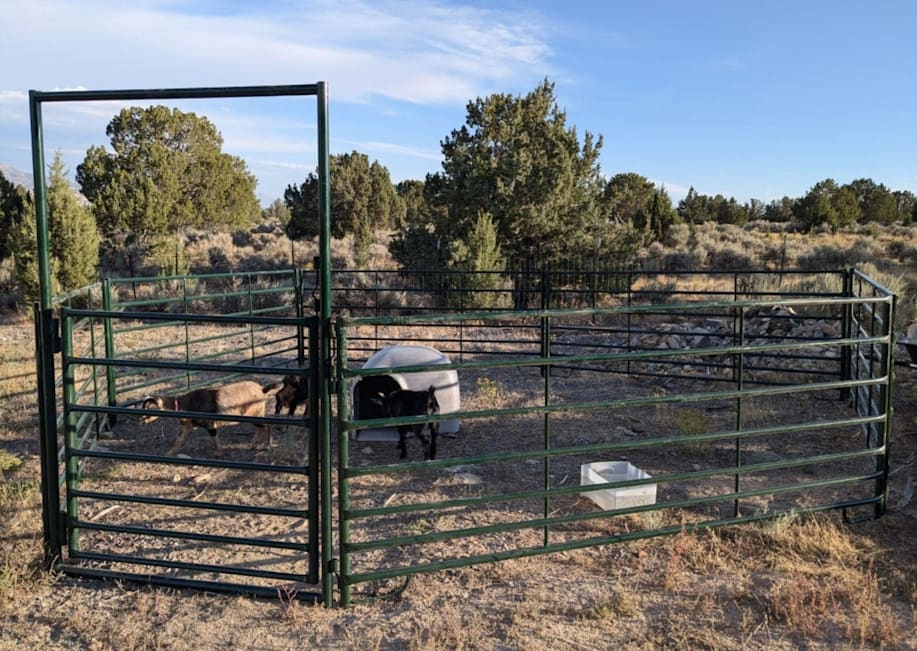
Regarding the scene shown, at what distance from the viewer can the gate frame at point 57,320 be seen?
3.57 metres

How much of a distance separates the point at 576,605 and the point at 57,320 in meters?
3.44

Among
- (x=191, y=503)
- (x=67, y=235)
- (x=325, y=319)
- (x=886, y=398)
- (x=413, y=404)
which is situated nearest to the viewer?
(x=325, y=319)

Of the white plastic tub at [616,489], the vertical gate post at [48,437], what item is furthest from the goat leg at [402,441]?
the vertical gate post at [48,437]

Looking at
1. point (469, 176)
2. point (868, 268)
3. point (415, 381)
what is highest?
point (469, 176)

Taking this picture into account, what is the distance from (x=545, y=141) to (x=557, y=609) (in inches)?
650

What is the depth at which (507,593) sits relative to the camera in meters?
4.04

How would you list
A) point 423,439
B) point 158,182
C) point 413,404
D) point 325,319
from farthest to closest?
point 158,182 → point 423,439 → point 413,404 → point 325,319

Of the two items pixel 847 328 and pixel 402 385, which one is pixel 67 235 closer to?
pixel 402 385

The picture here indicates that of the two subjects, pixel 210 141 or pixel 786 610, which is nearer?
pixel 786 610

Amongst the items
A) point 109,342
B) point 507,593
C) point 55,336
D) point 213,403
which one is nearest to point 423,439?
point 213,403

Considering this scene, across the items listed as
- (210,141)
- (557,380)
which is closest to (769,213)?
(210,141)

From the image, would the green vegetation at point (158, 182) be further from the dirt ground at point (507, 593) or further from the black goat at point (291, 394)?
the dirt ground at point (507, 593)

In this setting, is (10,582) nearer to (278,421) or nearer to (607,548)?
(278,421)

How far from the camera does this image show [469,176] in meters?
18.3
